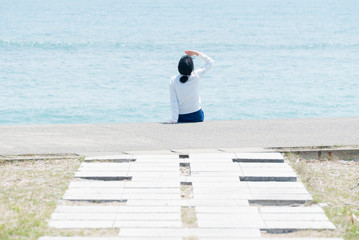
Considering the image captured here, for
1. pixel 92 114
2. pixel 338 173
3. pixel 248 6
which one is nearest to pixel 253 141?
pixel 338 173

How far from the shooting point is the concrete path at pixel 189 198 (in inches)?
185

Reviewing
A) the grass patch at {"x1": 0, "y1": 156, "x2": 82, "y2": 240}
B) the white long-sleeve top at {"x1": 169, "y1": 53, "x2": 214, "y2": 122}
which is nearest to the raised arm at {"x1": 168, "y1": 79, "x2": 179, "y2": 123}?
the white long-sleeve top at {"x1": 169, "y1": 53, "x2": 214, "y2": 122}

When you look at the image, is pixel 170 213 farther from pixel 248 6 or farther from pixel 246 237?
pixel 248 6

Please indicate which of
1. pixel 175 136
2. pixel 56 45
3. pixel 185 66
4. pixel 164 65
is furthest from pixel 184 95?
pixel 56 45

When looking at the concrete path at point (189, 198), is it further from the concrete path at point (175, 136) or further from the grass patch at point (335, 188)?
the concrete path at point (175, 136)

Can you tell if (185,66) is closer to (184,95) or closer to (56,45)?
(184,95)

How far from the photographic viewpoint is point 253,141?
23.9 ft

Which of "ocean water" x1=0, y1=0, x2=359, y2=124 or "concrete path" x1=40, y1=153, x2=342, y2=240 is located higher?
"concrete path" x1=40, y1=153, x2=342, y2=240

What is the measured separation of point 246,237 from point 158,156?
2316 millimetres

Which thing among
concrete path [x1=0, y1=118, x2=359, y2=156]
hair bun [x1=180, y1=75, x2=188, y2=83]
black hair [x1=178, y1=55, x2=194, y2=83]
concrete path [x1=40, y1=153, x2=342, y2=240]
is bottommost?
concrete path [x1=0, y1=118, x2=359, y2=156]

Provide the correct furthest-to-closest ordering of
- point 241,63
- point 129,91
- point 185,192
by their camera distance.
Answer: point 241,63, point 129,91, point 185,192

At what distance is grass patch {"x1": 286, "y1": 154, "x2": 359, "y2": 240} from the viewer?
4793 millimetres

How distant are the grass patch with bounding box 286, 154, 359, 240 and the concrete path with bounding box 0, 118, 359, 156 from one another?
0.55m

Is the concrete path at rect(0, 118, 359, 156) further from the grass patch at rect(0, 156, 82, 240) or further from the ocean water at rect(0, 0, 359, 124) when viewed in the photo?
the ocean water at rect(0, 0, 359, 124)
